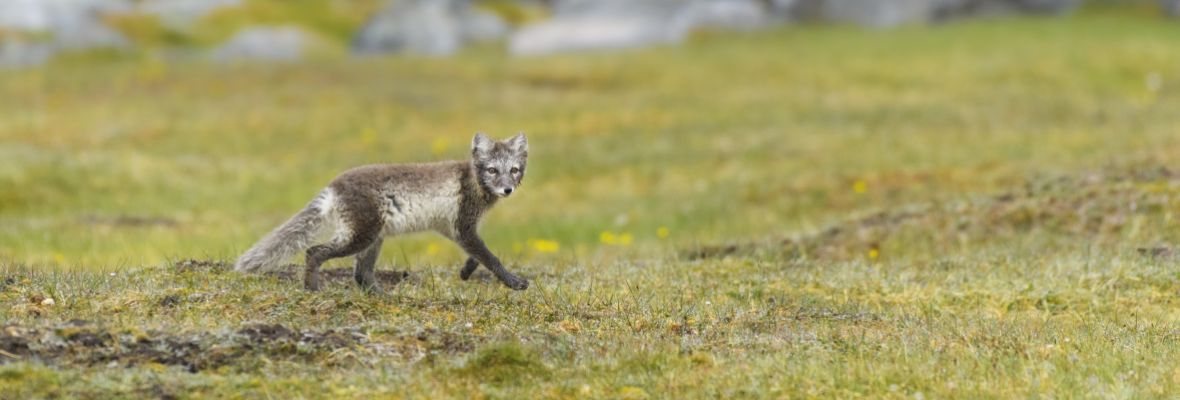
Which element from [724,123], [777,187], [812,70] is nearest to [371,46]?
[812,70]

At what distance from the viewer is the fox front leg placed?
12.2 meters

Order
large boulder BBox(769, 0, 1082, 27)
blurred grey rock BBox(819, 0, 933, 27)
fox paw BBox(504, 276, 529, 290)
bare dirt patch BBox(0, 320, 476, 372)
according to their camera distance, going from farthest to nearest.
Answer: blurred grey rock BBox(819, 0, 933, 27) < large boulder BBox(769, 0, 1082, 27) < fox paw BBox(504, 276, 529, 290) < bare dirt patch BBox(0, 320, 476, 372)

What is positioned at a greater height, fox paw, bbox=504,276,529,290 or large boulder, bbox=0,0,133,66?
large boulder, bbox=0,0,133,66

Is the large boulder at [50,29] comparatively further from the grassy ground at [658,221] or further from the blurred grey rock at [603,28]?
the blurred grey rock at [603,28]

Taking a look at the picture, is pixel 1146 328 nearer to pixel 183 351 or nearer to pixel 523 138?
pixel 523 138

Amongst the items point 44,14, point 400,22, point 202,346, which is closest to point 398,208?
Result: point 202,346

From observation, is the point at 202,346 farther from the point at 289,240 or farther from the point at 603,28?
the point at 603,28

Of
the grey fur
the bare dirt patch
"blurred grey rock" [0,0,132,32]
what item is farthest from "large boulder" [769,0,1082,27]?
the bare dirt patch

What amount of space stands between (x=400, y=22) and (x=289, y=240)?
65.0 meters

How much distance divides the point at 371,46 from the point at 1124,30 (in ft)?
136

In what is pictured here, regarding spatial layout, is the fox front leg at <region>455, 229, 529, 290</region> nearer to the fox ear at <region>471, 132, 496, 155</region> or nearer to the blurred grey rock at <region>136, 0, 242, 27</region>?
the fox ear at <region>471, 132, 496, 155</region>

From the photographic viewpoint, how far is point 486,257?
40.2ft

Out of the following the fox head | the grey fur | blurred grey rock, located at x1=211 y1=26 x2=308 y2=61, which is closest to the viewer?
the grey fur

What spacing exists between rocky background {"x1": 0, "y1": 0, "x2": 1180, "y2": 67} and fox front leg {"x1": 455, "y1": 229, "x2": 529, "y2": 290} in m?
47.1
